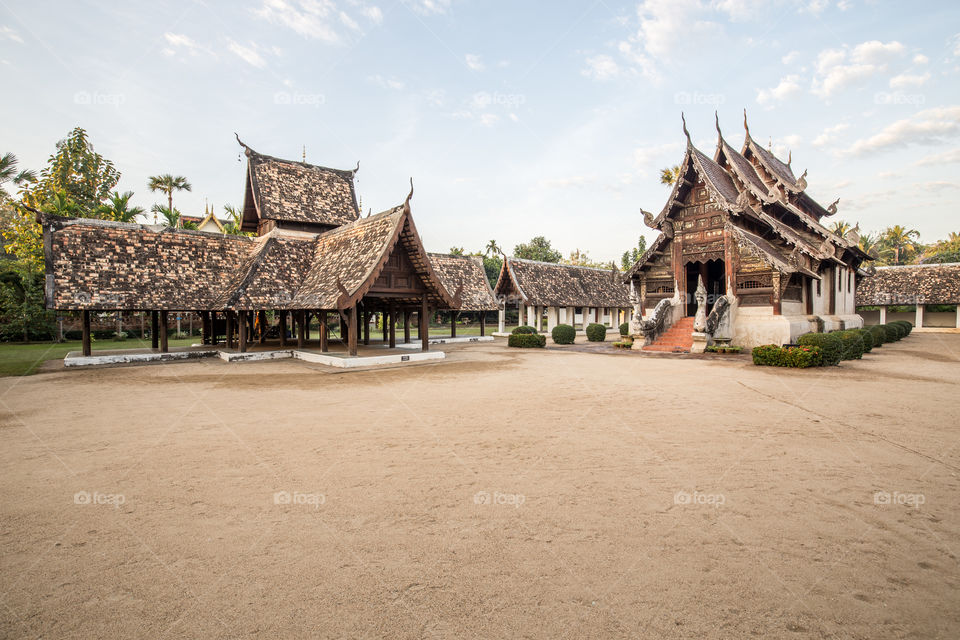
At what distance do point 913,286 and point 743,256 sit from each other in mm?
25071

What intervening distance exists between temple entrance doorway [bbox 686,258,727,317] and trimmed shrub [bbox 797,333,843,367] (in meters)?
8.81

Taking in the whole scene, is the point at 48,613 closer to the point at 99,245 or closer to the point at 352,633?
the point at 352,633

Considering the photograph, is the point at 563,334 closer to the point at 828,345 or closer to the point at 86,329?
the point at 828,345

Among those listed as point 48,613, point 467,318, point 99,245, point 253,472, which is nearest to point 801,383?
point 253,472

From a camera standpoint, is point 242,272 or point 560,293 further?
point 560,293

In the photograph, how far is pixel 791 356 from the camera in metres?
13.8

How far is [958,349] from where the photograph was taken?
20.3m

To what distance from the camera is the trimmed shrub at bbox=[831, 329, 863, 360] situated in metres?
15.1

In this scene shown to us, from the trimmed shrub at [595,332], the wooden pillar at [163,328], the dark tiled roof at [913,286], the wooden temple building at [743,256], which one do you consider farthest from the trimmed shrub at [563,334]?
the dark tiled roof at [913,286]

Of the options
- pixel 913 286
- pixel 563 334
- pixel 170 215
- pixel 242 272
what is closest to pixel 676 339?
pixel 563 334

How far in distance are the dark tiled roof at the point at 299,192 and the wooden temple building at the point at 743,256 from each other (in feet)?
52.3

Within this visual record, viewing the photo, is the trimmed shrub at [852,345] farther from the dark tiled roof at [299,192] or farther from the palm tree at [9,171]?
the palm tree at [9,171]

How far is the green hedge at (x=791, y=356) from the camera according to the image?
1354 centimetres

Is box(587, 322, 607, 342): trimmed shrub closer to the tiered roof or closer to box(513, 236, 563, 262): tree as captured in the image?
the tiered roof
